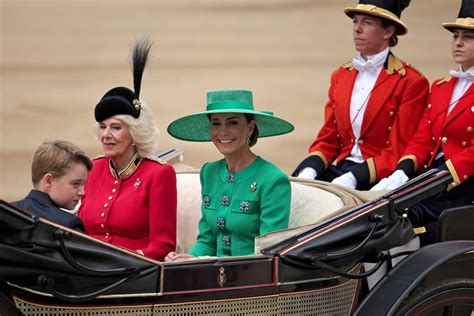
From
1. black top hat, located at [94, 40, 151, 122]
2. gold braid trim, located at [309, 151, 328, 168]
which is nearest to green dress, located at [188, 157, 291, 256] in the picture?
black top hat, located at [94, 40, 151, 122]

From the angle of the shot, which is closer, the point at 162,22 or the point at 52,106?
the point at 52,106

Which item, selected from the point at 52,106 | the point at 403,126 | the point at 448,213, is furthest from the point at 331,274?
the point at 52,106

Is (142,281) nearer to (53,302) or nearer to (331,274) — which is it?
(53,302)

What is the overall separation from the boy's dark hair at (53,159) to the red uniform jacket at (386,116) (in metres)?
1.44

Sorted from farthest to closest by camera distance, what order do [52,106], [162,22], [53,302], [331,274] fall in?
1. [162,22]
2. [52,106]
3. [331,274]
4. [53,302]

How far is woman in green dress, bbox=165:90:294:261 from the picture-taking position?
156 inches

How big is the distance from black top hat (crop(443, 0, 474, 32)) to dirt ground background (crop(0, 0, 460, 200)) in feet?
12.2

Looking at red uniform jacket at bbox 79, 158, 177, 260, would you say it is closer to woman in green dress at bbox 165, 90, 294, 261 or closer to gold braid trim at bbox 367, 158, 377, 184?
woman in green dress at bbox 165, 90, 294, 261

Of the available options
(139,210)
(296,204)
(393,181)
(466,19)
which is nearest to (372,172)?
(393,181)

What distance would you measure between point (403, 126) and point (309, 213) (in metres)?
0.72

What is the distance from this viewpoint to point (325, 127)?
4.96 m

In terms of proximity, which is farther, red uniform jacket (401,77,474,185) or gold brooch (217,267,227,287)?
red uniform jacket (401,77,474,185)

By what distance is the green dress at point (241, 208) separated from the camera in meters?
3.96

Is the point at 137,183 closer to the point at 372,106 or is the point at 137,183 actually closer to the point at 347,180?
the point at 347,180
